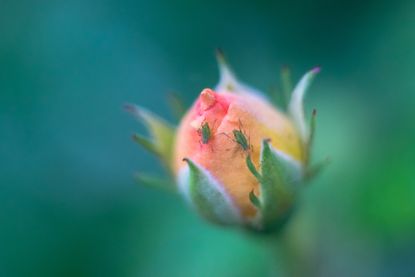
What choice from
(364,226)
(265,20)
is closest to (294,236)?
(364,226)

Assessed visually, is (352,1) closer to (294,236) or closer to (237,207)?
(294,236)

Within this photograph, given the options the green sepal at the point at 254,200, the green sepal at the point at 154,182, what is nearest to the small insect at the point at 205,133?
the green sepal at the point at 254,200

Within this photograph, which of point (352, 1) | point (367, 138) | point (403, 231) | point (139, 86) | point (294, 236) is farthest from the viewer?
point (139, 86)

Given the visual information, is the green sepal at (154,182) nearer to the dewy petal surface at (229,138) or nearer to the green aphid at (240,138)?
the dewy petal surface at (229,138)

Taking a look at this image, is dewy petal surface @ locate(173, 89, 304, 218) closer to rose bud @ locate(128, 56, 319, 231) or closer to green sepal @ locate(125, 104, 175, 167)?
rose bud @ locate(128, 56, 319, 231)

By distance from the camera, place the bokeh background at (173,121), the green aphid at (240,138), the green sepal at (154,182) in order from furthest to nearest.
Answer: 1. the bokeh background at (173,121)
2. the green sepal at (154,182)
3. the green aphid at (240,138)

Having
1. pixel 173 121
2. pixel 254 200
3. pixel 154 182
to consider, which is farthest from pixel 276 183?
Result: pixel 173 121

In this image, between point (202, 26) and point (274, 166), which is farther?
point (202, 26)

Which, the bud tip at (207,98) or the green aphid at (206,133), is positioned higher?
the bud tip at (207,98)

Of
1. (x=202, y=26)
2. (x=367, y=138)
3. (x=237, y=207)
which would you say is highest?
(x=202, y=26)
